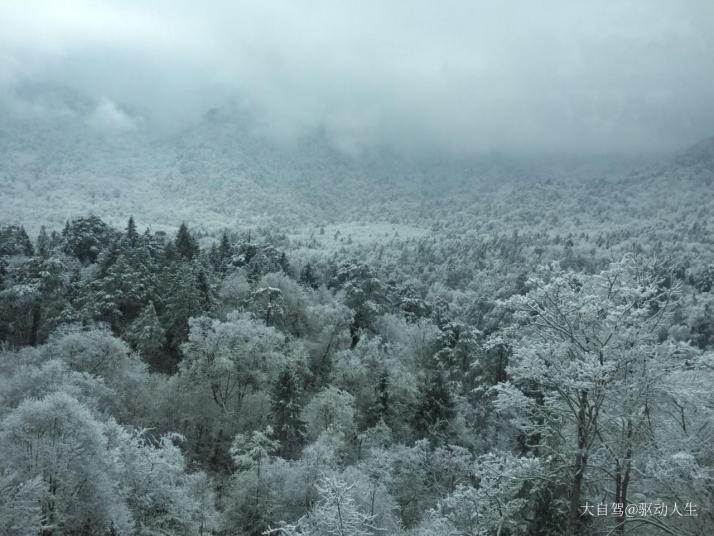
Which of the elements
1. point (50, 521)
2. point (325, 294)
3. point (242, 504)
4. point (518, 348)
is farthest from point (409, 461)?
point (325, 294)

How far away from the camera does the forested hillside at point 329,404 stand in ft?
46.9

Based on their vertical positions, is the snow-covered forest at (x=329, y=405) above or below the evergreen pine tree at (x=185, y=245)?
below

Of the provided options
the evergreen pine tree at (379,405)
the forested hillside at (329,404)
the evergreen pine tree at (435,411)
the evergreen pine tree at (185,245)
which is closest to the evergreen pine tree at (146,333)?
the forested hillside at (329,404)

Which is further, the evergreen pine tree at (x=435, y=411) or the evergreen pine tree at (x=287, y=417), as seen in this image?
the evergreen pine tree at (x=435, y=411)

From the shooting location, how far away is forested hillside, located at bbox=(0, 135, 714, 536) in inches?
562

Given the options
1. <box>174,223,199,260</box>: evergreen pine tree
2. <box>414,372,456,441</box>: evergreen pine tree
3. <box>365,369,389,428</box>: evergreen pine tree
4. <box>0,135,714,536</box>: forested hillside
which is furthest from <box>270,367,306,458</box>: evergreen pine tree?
<box>174,223,199,260</box>: evergreen pine tree

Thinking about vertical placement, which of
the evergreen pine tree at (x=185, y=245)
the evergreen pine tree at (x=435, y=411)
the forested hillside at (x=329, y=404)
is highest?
the evergreen pine tree at (x=185, y=245)

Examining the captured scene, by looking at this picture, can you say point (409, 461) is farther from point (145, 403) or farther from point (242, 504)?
point (145, 403)

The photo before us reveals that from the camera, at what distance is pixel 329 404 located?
46.3 metres

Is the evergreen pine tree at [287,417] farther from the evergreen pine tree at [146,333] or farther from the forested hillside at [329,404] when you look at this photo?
the evergreen pine tree at [146,333]

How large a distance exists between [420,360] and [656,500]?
54.7 m

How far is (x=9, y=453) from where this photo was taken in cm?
2352

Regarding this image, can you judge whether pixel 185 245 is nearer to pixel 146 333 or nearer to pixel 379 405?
pixel 146 333

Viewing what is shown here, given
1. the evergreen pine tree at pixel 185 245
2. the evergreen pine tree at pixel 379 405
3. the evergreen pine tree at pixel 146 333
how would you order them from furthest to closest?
the evergreen pine tree at pixel 185 245 < the evergreen pine tree at pixel 379 405 < the evergreen pine tree at pixel 146 333
